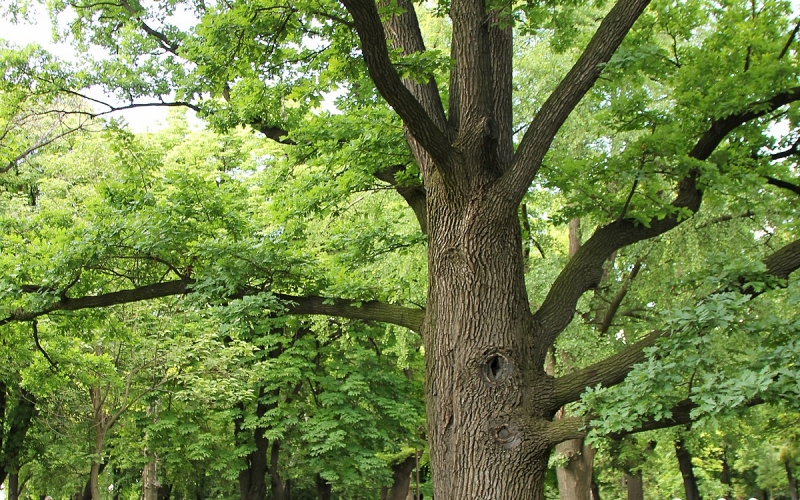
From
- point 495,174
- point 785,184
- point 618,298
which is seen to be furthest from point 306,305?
point 618,298

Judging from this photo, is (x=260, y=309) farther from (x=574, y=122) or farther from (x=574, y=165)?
(x=574, y=122)

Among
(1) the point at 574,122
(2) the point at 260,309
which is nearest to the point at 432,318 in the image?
(2) the point at 260,309

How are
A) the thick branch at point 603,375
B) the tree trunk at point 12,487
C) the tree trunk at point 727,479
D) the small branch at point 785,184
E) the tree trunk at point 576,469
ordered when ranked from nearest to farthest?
the thick branch at point 603,375 → the small branch at point 785,184 → the tree trunk at point 576,469 → the tree trunk at point 12,487 → the tree trunk at point 727,479

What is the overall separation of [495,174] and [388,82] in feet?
4.73

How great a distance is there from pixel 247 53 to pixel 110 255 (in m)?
2.70

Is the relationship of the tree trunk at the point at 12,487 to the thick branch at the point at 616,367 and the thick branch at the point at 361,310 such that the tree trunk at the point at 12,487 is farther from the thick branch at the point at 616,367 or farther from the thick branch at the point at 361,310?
the thick branch at the point at 616,367

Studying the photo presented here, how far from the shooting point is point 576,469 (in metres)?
15.6

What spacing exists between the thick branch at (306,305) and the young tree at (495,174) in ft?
0.07

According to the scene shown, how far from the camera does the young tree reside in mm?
5820

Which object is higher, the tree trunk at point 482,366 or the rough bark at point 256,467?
the rough bark at point 256,467

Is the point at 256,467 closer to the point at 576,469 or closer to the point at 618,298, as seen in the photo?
the point at 576,469

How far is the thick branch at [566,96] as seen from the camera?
238 inches

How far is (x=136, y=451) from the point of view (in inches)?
727

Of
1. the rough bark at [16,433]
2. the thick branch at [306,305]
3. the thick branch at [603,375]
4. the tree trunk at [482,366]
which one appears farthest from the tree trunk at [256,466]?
the thick branch at [603,375]
